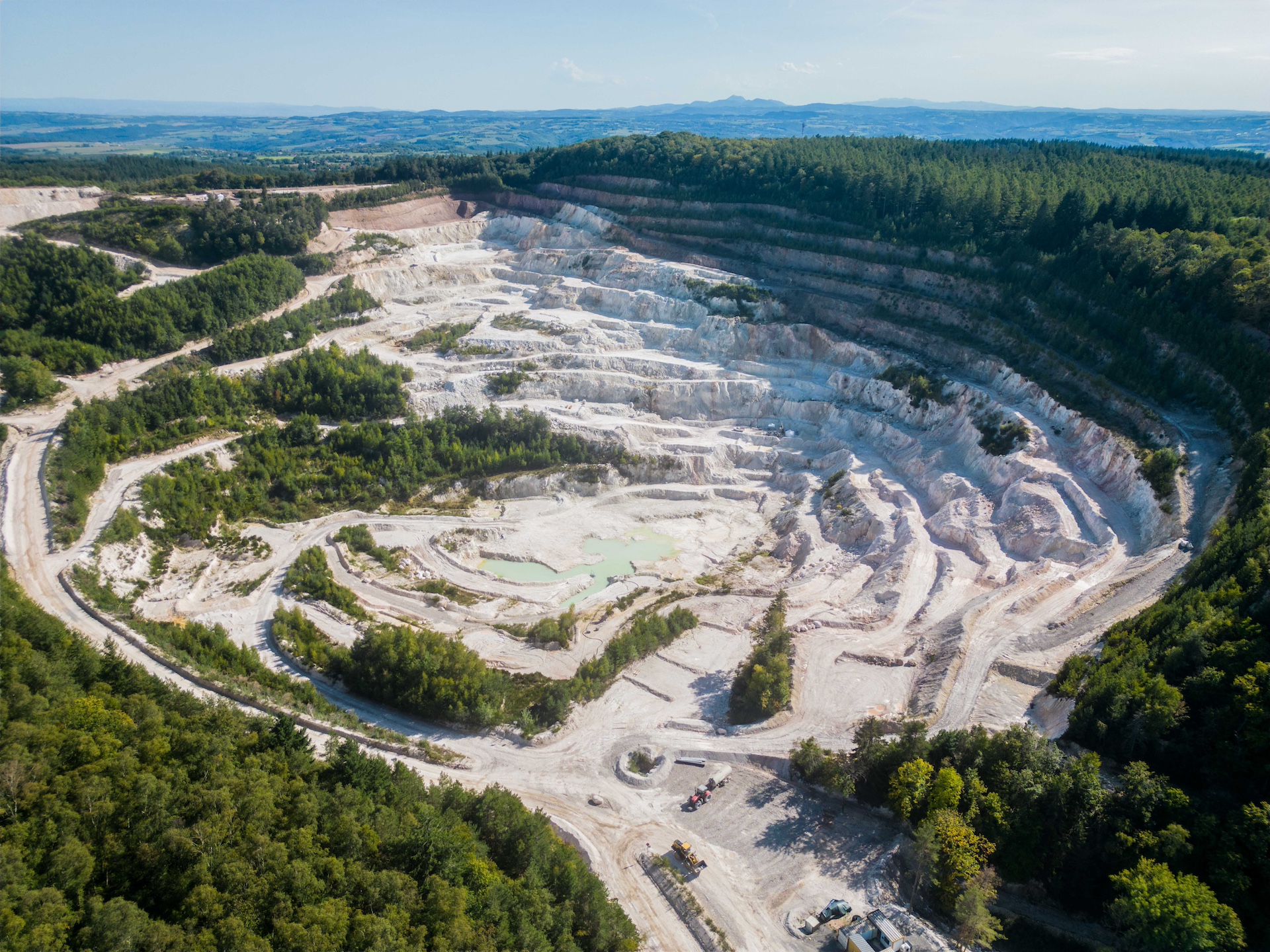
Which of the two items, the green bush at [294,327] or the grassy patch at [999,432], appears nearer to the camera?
the grassy patch at [999,432]

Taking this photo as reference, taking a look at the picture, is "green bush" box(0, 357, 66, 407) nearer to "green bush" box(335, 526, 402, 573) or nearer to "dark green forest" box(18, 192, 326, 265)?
"dark green forest" box(18, 192, 326, 265)

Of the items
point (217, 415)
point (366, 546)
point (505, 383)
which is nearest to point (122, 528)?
point (366, 546)

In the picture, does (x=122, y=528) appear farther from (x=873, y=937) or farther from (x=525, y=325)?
(x=873, y=937)

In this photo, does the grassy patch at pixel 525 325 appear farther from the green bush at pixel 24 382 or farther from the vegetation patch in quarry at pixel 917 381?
the green bush at pixel 24 382

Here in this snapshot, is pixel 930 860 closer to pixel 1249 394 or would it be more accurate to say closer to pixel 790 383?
pixel 1249 394

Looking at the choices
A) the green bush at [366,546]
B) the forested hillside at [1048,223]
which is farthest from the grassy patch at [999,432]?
the green bush at [366,546]

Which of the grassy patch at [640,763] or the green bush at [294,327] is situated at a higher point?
the green bush at [294,327]

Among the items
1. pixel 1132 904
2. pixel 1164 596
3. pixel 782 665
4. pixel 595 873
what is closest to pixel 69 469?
pixel 595 873
